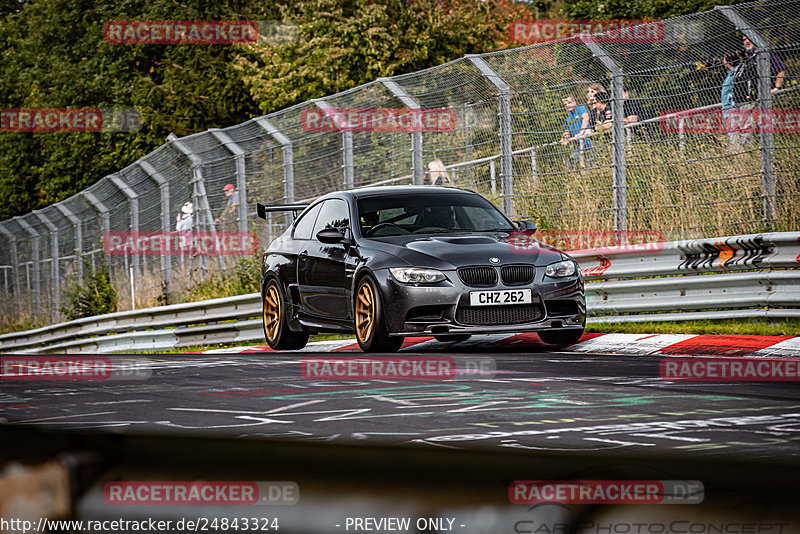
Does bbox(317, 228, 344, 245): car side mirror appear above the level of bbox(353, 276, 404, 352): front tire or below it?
above

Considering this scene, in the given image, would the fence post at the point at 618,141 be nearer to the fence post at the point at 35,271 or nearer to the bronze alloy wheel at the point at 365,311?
the bronze alloy wheel at the point at 365,311

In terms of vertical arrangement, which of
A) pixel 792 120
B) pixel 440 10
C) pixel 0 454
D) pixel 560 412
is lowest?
pixel 560 412

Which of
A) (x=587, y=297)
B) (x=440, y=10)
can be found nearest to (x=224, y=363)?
(x=587, y=297)

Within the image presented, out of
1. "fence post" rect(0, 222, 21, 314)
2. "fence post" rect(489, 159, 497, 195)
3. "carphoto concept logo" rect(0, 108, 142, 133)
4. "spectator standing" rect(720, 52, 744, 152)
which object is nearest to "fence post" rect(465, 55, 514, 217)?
"fence post" rect(489, 159, 497, 195)

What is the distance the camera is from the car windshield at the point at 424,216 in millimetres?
11040

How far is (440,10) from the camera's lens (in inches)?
1136

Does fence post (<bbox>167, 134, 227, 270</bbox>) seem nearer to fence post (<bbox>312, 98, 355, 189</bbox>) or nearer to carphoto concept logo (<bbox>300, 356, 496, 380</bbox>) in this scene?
fence post (<bbox>312, 98, 355, 189</bbox>)

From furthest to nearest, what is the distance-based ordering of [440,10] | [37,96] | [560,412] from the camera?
[37,96] < [440,10] < [560,412]

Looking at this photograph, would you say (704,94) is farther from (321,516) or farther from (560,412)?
(321,516)

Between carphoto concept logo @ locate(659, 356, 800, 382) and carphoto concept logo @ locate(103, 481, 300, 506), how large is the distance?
5.62 meters

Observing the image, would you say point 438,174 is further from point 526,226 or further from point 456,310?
point 456,310

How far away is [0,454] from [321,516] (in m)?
0.75

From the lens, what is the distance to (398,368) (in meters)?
8.63

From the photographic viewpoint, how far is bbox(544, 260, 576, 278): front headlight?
998cm
